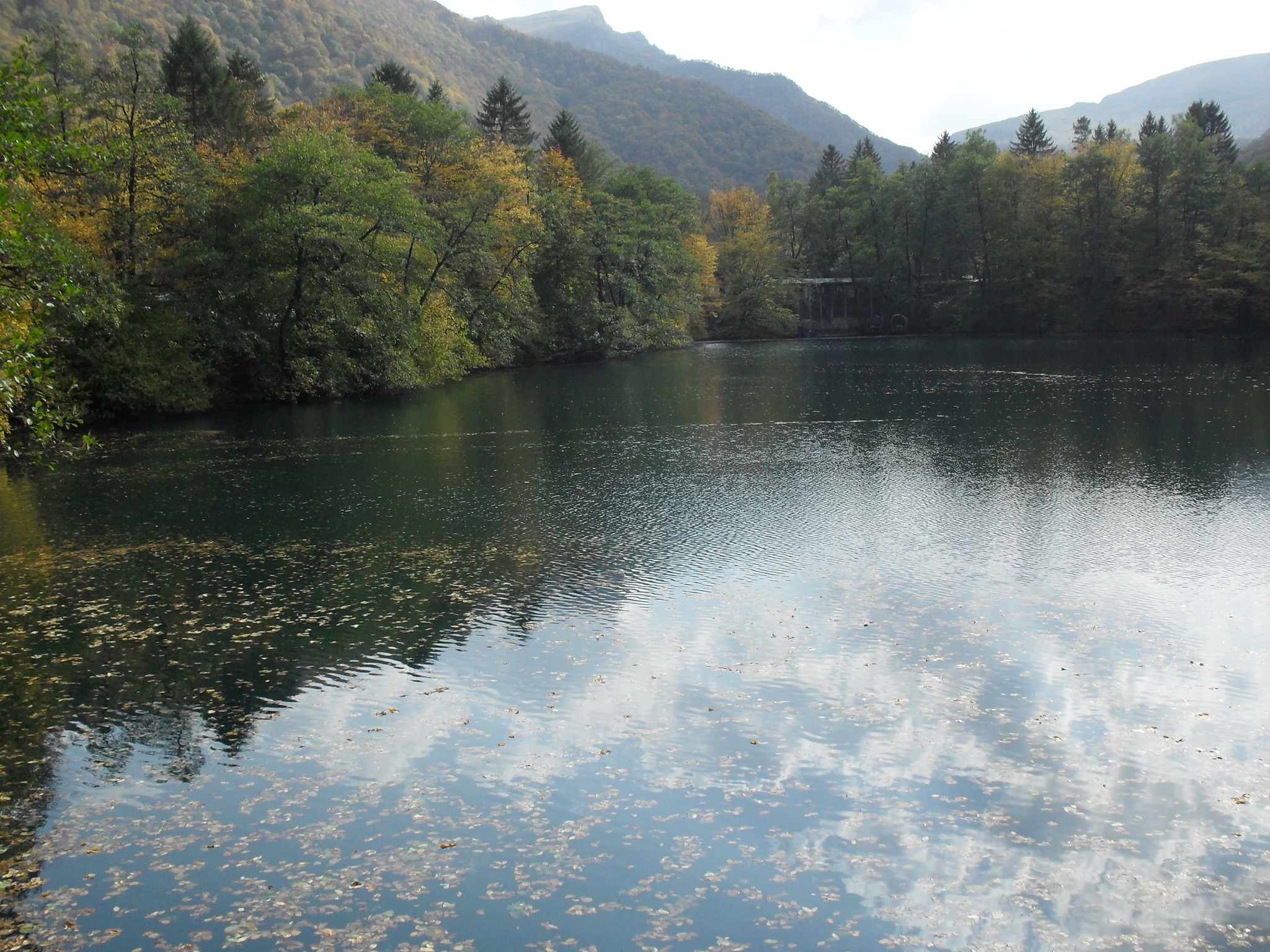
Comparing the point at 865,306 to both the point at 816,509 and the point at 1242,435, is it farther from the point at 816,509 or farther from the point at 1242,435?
the point at 816,509

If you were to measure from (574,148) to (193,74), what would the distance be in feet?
87.7

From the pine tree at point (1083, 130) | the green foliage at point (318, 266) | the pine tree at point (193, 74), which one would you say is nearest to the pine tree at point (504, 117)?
the pine tree at point (193, 74)

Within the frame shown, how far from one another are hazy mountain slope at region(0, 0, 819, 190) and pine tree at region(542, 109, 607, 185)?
2831 cm

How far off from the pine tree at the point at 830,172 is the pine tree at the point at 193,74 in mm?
58723

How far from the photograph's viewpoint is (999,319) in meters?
68.6

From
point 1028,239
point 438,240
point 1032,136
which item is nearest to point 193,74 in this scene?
point 438,240

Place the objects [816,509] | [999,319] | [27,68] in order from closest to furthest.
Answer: [27,68]
[816,509]
[999,319]

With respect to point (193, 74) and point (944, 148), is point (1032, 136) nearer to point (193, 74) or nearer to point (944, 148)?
point (944, 148)

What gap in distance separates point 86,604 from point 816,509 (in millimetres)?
10955

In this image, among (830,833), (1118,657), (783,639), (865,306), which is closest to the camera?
(830,833)

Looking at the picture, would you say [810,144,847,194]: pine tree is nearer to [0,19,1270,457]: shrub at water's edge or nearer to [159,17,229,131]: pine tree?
[0,19,1270,457]: shrub at water's edge

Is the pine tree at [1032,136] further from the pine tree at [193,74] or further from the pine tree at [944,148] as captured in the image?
the pine tree at [193,74]

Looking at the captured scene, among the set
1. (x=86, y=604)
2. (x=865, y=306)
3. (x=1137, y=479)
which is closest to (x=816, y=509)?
(x=1137, y=479)

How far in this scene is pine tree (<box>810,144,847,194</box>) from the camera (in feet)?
303
